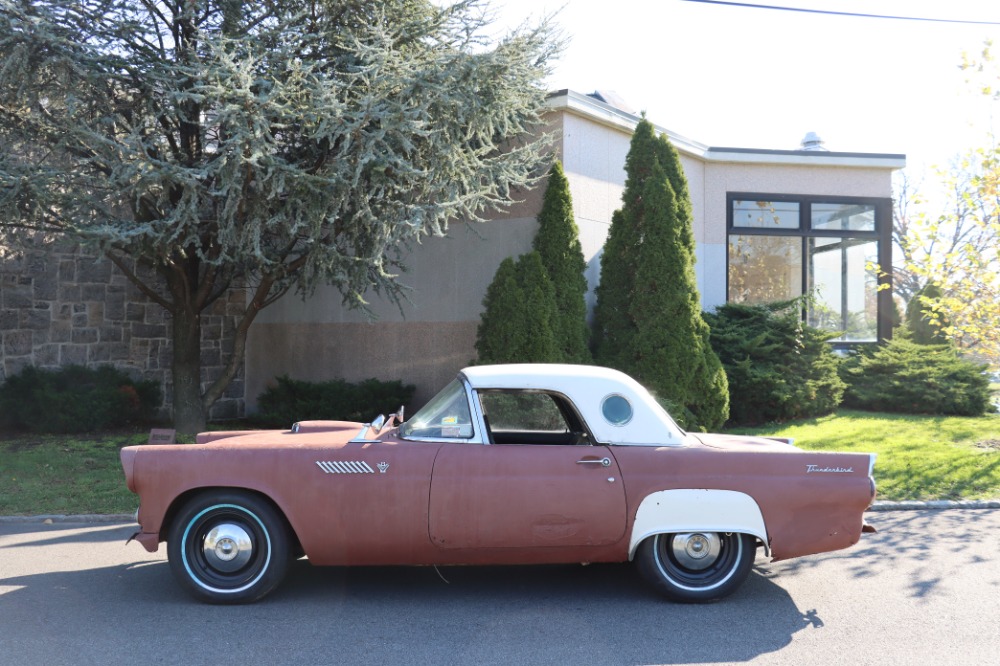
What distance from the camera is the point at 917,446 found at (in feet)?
36.9

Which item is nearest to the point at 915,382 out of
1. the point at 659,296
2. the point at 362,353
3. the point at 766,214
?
the point at 766,214

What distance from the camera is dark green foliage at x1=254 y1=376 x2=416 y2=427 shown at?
1328 centimetres

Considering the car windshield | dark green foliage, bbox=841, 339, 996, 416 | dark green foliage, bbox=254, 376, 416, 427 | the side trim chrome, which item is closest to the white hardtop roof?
the car windshield

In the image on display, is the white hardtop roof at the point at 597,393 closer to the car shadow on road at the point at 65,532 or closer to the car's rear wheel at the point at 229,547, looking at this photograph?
the car's rear wheel at the point at 229,547

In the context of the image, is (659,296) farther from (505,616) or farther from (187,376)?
(505,616)

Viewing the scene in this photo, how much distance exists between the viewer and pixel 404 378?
1381 centimetres

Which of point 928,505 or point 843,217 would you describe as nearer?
point 928,505

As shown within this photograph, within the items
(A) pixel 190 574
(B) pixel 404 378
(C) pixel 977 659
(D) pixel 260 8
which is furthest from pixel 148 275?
(C) pixel 977 659

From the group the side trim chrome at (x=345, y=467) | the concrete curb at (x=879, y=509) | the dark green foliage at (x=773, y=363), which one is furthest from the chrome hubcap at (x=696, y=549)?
the dark green foliage at (x=773, y=363)

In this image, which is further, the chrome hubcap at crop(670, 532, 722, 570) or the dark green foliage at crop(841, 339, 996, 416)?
the dark green foliage at crop(841, 339, 996, 416)

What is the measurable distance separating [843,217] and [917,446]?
6.09 meters

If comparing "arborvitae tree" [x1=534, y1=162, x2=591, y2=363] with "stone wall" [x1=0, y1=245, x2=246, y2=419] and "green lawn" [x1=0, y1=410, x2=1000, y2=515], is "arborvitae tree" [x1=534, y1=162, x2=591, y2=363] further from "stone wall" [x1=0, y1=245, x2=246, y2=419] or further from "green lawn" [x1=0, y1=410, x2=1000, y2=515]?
"stone wall" [x1=0, y1=245, x2=246, y2=419]

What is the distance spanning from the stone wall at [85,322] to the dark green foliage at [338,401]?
2.31 metres

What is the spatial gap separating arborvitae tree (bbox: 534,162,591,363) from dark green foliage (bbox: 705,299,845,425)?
2.79 meters
